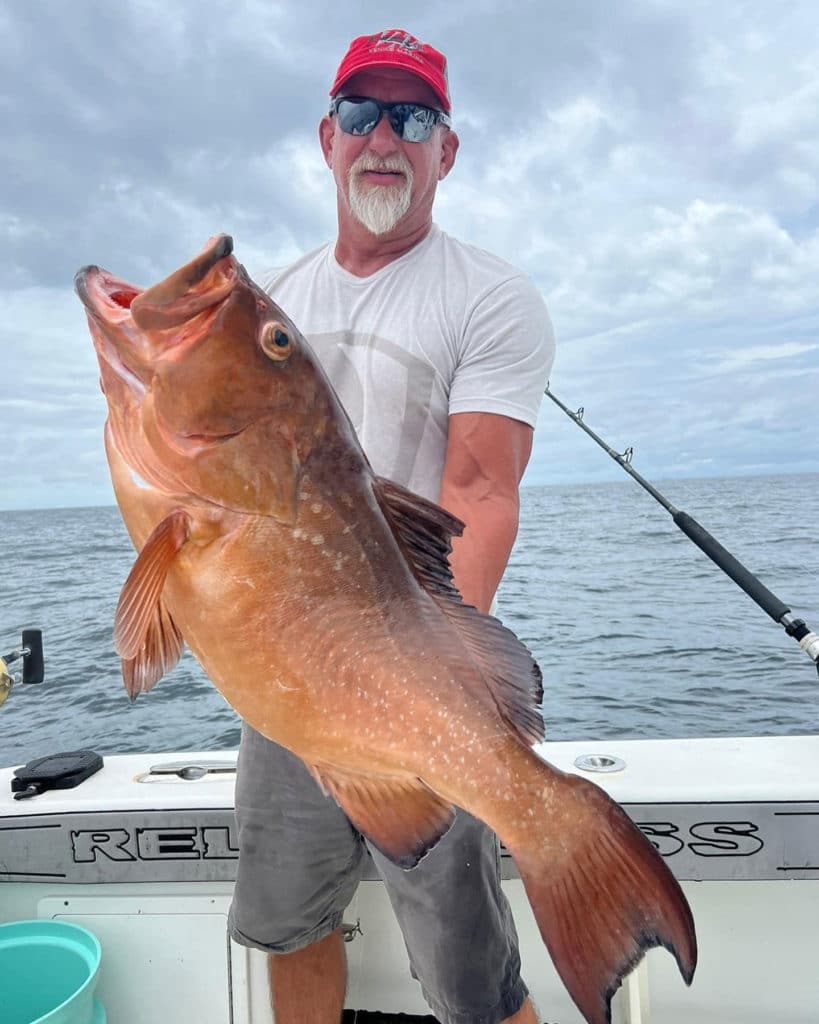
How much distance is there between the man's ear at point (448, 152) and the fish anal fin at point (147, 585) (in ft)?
5.67

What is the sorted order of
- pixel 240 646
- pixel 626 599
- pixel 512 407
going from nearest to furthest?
1. pixel 240 646
2. pixel 512 407
3. pixel 626 599

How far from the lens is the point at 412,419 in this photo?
234cm

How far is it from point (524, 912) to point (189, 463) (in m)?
2.21

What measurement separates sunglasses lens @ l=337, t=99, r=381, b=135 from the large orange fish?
122 centimetres

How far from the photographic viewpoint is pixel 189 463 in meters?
1.42

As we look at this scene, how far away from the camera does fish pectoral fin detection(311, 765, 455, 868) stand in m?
1.52

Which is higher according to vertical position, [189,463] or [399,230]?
[399,230]

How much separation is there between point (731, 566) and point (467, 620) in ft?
7.65

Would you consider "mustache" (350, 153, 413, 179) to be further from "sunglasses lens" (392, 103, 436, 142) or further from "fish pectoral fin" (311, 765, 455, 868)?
"fish pectoral fin" (311, 765, 455, 868)

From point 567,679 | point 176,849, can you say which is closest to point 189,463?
point 176,849

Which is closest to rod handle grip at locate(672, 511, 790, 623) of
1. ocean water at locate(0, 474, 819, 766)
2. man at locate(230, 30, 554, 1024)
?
man at locate(230, 30, 554, 1024)

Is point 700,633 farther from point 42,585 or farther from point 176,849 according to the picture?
point 42,585

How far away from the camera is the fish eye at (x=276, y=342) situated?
1.45 m

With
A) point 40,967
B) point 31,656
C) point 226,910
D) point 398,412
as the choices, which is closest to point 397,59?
point 398,412
